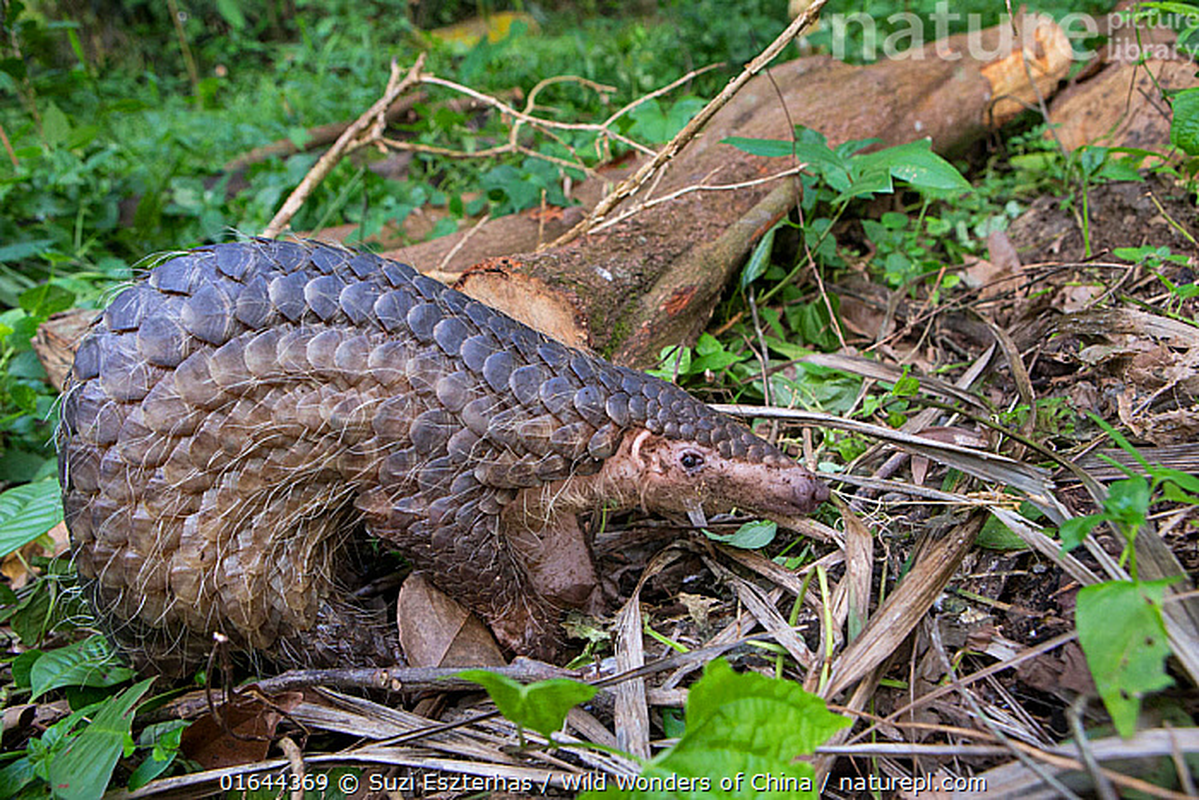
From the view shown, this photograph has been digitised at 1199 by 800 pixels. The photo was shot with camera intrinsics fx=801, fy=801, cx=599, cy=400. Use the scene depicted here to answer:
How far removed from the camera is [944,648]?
1.98 m

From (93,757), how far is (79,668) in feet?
1.66

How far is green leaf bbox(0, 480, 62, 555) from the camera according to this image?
2475mm

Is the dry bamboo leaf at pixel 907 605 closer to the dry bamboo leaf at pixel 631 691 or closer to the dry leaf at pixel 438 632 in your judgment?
the dry bamboo leaf at pixel 631 691

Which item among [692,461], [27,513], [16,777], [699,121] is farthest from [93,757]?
[699,121]

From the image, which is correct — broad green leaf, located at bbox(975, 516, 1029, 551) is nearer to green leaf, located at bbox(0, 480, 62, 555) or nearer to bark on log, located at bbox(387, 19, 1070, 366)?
bark on log, located at bbox(387, 19, 1070, 366)

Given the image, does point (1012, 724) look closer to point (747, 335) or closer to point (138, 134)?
point (747, 335)

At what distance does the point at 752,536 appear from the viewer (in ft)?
8.07

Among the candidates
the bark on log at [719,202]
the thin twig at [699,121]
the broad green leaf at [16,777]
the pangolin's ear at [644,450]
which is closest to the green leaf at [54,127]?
the bark on log at [719,202]

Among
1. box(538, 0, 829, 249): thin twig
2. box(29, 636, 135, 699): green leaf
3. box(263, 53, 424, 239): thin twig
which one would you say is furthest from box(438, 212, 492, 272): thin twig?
box(29, 636, 135, 699): green leaf

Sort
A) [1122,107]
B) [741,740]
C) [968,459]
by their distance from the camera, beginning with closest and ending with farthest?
[741,740]
[968,459]
[1122,107]

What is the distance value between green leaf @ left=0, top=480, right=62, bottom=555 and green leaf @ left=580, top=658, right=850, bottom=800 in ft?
6.53

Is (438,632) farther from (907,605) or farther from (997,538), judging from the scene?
(997,538)

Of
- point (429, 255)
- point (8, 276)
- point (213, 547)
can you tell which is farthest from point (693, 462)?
point (8, 276)

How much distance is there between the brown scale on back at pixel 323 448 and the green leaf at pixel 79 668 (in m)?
0.13
